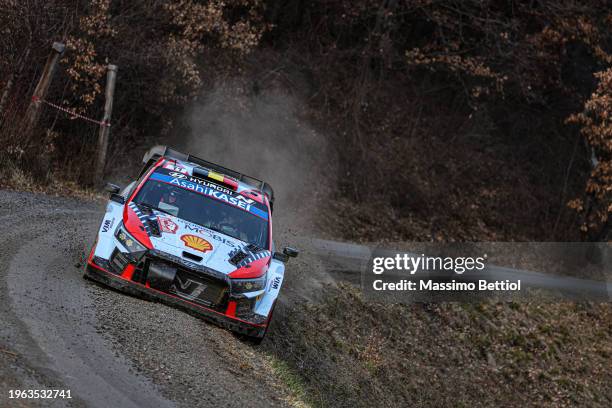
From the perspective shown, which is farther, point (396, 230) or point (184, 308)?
point (396, 230)

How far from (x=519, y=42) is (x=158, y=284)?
22.6 m

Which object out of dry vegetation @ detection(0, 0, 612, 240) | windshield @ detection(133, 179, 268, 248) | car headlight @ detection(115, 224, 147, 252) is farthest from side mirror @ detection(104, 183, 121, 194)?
dry vegetation @ detection(0, 0, 612, 240)

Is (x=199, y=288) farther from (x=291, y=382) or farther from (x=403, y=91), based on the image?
(x=403, y=91)

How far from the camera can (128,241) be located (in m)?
10.5

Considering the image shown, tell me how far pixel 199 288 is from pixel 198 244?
A: 57cm

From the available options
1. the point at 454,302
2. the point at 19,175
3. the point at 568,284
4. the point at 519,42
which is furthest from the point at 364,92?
the point at 19,175

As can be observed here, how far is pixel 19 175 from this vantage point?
1767 centimetres

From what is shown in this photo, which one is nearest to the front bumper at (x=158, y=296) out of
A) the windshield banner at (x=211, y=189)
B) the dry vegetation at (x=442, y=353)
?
the dry vegetation at (x=442, y=353)

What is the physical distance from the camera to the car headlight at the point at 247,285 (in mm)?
10547

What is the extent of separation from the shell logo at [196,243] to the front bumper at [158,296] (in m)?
0.66

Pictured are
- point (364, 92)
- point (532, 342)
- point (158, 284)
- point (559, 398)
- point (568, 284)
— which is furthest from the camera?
point (364, 92)

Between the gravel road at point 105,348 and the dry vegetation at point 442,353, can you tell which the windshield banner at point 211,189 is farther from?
the dry vegetation at point 442,353

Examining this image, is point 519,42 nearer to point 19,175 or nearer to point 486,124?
point 486,124

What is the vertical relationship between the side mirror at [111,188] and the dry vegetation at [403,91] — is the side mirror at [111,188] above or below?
below
